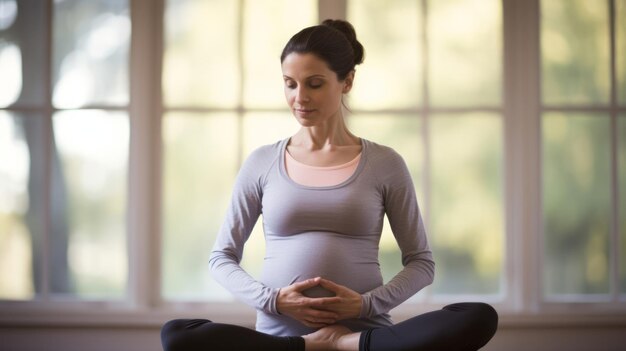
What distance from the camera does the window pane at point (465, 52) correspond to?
315cm

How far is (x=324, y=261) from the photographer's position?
6.47ft

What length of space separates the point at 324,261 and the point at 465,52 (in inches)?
60.5

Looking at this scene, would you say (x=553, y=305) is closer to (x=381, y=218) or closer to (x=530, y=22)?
(x=530, y=22)

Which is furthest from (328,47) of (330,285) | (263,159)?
(330,285)

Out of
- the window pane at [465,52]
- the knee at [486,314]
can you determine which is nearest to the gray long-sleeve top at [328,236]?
the knee at [486,314]

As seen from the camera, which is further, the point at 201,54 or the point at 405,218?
the point at 201,54

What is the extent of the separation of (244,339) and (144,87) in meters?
1.61

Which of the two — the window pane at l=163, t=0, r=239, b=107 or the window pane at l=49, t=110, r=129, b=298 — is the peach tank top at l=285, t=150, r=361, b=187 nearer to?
the window pane at l=163, t=0, r=239, b=107

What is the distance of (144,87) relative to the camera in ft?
10.2

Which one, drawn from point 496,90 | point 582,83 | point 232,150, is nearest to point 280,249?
point 232,150

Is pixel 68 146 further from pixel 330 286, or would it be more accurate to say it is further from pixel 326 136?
pixel 330 286

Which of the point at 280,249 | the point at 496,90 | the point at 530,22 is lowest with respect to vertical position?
the point at 280,249

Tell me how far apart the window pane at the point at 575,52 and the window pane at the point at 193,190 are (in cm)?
136

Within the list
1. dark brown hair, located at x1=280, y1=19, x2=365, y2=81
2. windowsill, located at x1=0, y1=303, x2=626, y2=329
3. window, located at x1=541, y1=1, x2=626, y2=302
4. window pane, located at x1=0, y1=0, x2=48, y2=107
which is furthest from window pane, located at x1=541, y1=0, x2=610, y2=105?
window pane, located at x1=0, y1=0, x2=48, y2=107
